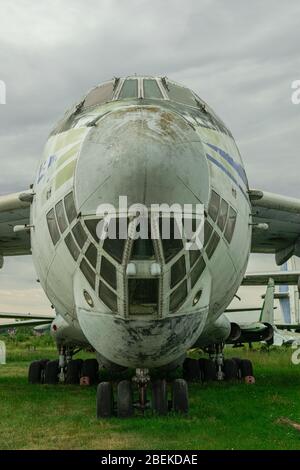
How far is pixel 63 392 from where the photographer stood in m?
10.5

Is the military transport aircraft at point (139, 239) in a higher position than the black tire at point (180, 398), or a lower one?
higher

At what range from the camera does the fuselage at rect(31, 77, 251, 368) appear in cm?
534

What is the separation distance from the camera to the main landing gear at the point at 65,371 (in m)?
12.3

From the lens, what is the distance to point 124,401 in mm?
6809

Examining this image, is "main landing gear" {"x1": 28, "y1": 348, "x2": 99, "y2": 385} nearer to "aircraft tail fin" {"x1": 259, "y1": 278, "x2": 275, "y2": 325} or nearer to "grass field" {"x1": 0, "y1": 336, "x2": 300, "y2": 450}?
"grass field" {"x1": 0, "y1": 336, "x2": 300, "y2": 450}

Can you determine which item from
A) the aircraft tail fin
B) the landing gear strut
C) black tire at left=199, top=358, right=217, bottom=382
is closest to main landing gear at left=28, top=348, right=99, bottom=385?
black tire at left=199, top=358, right=217, bottom=382

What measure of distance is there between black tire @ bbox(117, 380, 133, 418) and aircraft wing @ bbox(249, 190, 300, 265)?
3.19 meters

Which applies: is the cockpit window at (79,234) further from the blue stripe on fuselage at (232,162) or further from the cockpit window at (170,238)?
the blue stripe on fuselage at (232,162)

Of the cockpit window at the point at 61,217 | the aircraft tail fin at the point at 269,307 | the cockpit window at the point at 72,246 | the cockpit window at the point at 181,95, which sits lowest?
the aircraft tail fin at the point at 269,307

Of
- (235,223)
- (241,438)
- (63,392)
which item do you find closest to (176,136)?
(235,223)

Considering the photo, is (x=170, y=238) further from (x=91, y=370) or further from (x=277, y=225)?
(x=91, y=370)

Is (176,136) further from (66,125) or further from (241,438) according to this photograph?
(241,438)

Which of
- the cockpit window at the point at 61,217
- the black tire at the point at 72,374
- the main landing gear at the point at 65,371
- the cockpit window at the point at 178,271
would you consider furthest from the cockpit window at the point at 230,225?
the black tire at the point at 72,374

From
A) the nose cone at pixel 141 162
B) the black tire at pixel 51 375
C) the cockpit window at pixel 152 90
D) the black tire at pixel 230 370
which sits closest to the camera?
the nose cone at pixel 141 162
